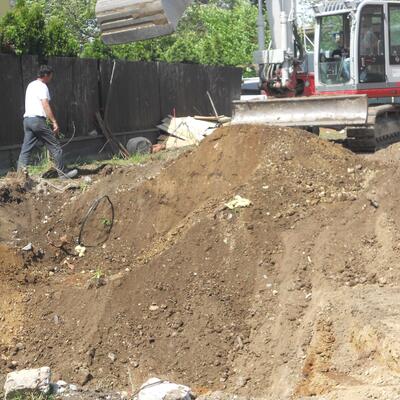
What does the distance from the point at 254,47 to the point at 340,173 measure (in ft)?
66.8

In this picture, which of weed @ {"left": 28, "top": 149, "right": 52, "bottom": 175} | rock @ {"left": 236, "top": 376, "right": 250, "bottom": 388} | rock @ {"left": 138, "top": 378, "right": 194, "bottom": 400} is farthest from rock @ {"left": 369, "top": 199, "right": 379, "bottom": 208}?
weed @ {"left": 28, "top": 149, "right": 52, "bottom": 175}

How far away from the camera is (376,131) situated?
1352 centimetres

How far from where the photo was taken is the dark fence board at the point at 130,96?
52.4 ft

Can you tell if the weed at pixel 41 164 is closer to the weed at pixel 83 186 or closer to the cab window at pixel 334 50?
the weed at pixel 83 186

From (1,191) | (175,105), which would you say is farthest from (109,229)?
(175,105)

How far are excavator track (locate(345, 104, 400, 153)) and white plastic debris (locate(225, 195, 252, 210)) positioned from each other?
5.31m

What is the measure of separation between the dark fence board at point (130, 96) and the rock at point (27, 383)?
1043cm

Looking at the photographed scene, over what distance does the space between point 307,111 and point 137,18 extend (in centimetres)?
466

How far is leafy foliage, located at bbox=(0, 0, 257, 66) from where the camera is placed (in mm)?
14383

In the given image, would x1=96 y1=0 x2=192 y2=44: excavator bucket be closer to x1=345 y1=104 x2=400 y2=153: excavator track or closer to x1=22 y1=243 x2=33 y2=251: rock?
x1=22 y1=243 x2=33 y2=251: rock

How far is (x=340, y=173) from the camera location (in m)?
8.98

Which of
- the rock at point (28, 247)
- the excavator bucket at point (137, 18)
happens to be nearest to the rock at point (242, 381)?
the rock at point (28, 247)

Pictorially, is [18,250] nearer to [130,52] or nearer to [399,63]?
[399,63]

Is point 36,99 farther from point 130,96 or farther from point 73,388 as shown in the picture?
point 73,388
